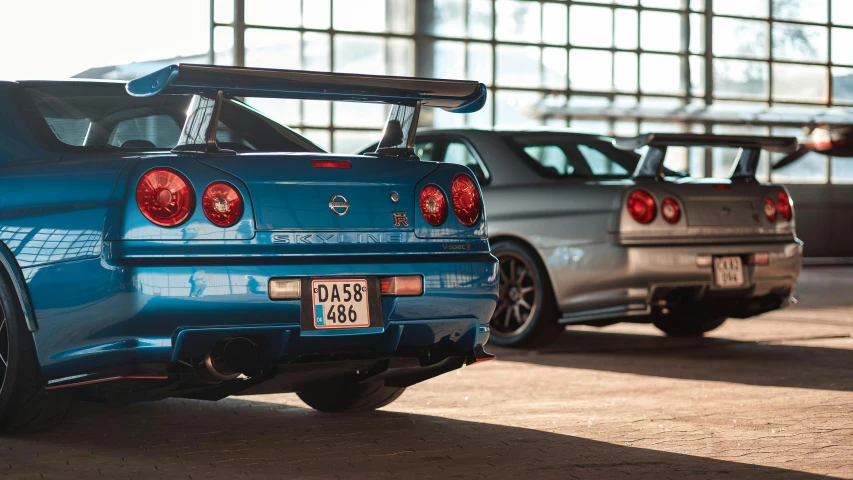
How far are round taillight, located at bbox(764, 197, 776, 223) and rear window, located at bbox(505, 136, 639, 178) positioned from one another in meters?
0.92

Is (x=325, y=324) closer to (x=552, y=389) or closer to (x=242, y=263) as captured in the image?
(x=242, y=263)

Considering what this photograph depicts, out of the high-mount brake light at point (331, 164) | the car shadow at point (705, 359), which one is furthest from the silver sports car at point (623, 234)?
the high-mount brake light at point (331, 164)

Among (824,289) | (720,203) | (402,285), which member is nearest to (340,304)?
(402,285)

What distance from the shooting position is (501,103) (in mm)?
25000

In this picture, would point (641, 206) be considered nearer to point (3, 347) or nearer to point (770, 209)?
point (770, 209)

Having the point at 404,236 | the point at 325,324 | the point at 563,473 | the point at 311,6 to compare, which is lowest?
the point at 563,473

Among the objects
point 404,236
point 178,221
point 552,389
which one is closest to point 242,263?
point 178,221

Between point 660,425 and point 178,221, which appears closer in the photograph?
point 178,221

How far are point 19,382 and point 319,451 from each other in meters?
1.08

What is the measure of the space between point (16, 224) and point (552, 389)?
274 cm

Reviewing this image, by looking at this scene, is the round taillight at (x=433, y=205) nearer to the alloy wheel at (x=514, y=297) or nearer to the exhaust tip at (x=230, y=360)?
the exhaust tip at (x=230, y=360)

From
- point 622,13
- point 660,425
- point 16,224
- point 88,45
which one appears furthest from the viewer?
point 622,13

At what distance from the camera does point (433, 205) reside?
4434 mm

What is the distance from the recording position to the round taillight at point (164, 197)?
3.93m
